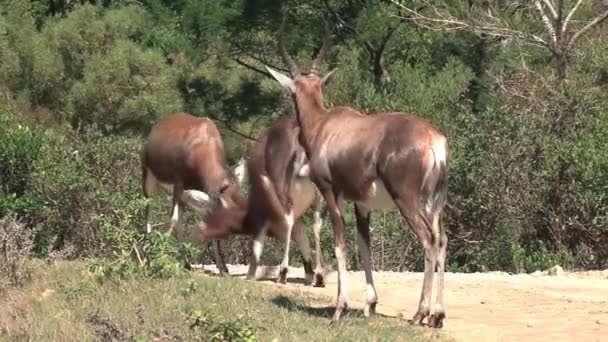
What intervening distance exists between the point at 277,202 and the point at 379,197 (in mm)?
3814

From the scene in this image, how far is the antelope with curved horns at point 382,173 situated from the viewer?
974 centimetres

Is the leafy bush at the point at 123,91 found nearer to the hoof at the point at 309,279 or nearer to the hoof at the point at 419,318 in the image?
the hoof at the point at 309,279

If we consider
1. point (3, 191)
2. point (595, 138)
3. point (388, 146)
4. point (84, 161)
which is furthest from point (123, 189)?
point (388, 146)

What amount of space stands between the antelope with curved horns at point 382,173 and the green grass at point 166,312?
0.53 meters

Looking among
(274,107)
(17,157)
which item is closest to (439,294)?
(17,157)

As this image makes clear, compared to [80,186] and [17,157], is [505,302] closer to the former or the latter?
[80,186]

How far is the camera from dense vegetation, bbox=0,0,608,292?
17688 millimetres

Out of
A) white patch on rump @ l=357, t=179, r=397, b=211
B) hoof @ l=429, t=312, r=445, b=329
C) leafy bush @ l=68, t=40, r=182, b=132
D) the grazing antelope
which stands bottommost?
hoof @ l=429, t=312, r=445, b=329

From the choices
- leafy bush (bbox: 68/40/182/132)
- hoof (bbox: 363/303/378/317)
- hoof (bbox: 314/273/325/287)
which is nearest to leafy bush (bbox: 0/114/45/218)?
hoof (bbox: 314/273/325/287)

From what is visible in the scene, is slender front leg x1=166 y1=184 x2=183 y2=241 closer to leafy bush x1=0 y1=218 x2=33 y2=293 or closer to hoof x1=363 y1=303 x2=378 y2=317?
leafy bush x1=0 y1=218 x2=33 y2=293

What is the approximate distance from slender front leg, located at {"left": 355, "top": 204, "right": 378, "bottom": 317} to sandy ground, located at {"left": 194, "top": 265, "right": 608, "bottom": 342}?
50cm

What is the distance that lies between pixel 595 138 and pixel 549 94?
4.29m

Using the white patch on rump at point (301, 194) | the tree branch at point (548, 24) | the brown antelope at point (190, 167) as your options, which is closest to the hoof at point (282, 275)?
the white patch on rump at point (301, 194)

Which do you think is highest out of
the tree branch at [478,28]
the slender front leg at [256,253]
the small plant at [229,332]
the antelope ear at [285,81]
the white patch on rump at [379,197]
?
the tree branch at [478,28]
